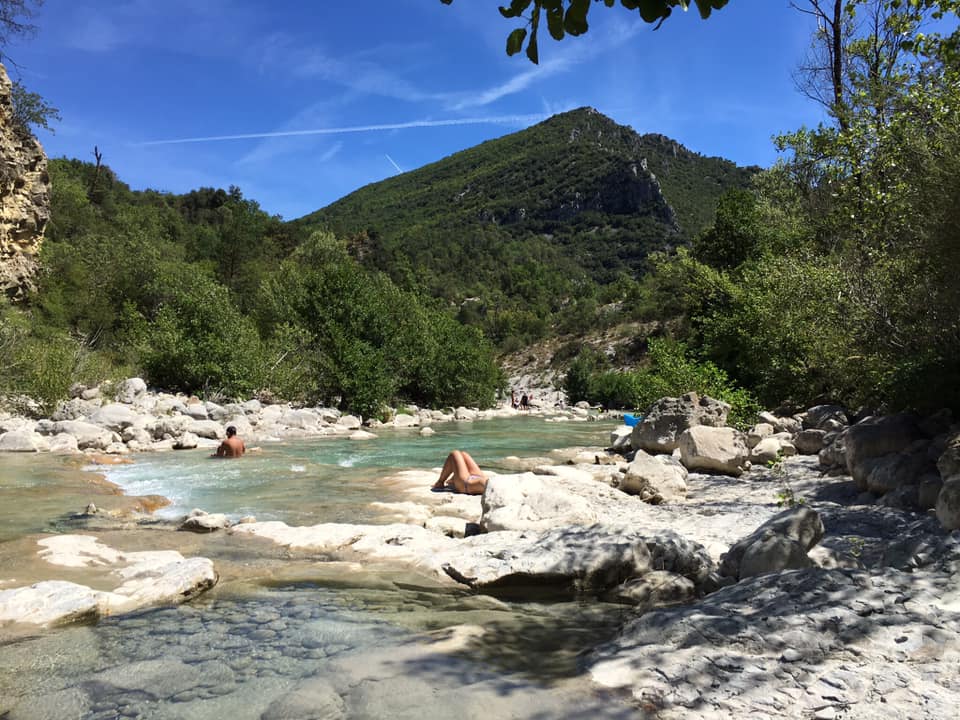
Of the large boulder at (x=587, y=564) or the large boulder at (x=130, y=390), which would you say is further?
the large boulder at (x=130, y=390)

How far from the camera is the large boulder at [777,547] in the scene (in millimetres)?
4660

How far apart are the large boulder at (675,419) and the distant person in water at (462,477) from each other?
15.3 ft

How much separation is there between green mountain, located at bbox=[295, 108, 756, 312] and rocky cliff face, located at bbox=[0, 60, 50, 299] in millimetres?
57768

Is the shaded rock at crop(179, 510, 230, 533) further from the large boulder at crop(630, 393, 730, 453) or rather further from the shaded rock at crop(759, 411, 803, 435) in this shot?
the shaded rock at crop(759, 411, 803, 435)

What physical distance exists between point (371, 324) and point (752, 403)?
1937 cm

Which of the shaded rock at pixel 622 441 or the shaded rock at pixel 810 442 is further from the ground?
the shaded rock at pixel 810 442

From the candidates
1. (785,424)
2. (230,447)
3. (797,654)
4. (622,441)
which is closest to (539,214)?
(622,441)

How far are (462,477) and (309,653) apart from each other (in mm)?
6016

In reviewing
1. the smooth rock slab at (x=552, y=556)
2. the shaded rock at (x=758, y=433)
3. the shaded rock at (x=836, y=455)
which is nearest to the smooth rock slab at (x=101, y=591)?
the smooth rock slab at (x=552, y=556)

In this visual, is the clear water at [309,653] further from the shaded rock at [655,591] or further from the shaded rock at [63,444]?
the shaded rock at [63,444]

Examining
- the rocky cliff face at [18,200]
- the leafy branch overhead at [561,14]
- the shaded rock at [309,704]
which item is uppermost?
the rocky cliff face at [18,200]

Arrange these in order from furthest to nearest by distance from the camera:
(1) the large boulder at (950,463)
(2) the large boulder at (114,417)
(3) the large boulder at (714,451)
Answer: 1. (2) the large boulder at (114,417)
2. (3) the large boulder at (714,451)
3. (1) the large boulder at (950,463)

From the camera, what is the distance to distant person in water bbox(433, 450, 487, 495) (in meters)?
9.73

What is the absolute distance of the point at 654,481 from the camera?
30.2 feet
